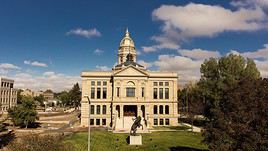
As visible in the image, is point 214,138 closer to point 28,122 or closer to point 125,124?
point 125,124

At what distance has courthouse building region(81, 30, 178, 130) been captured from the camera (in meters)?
73.6

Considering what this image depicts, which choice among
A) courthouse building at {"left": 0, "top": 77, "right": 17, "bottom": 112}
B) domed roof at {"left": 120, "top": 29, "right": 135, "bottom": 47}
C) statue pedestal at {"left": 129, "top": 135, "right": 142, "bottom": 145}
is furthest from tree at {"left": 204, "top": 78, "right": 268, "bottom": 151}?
courthouse building at {"left": 0, "top": 77, "right": 17, "bottom": 112}

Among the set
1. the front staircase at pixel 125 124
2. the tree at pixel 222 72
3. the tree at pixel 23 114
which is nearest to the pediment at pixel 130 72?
the front staircase at pixel 125 124

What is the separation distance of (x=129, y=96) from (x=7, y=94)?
280 ft

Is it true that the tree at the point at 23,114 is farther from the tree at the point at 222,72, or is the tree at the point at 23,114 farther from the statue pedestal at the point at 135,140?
the tree at the point at 222,72

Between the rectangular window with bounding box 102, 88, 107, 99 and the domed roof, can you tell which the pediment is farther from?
the domed roof

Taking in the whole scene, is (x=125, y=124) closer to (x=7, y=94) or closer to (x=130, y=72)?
(x=130, y=72)

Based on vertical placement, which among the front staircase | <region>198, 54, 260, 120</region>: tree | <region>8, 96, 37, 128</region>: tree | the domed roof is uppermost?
the domed roof

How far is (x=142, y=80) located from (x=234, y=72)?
25.4m

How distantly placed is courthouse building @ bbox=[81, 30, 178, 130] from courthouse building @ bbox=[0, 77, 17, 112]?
69.3 meters

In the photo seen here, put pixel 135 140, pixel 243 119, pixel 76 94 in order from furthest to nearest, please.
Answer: pixel 76 94 → pixel 135 140 → pixel 243 119

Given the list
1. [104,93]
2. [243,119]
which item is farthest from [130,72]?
[243,119]

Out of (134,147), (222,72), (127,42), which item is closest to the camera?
(134,147)

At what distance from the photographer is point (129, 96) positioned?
2936 inches
